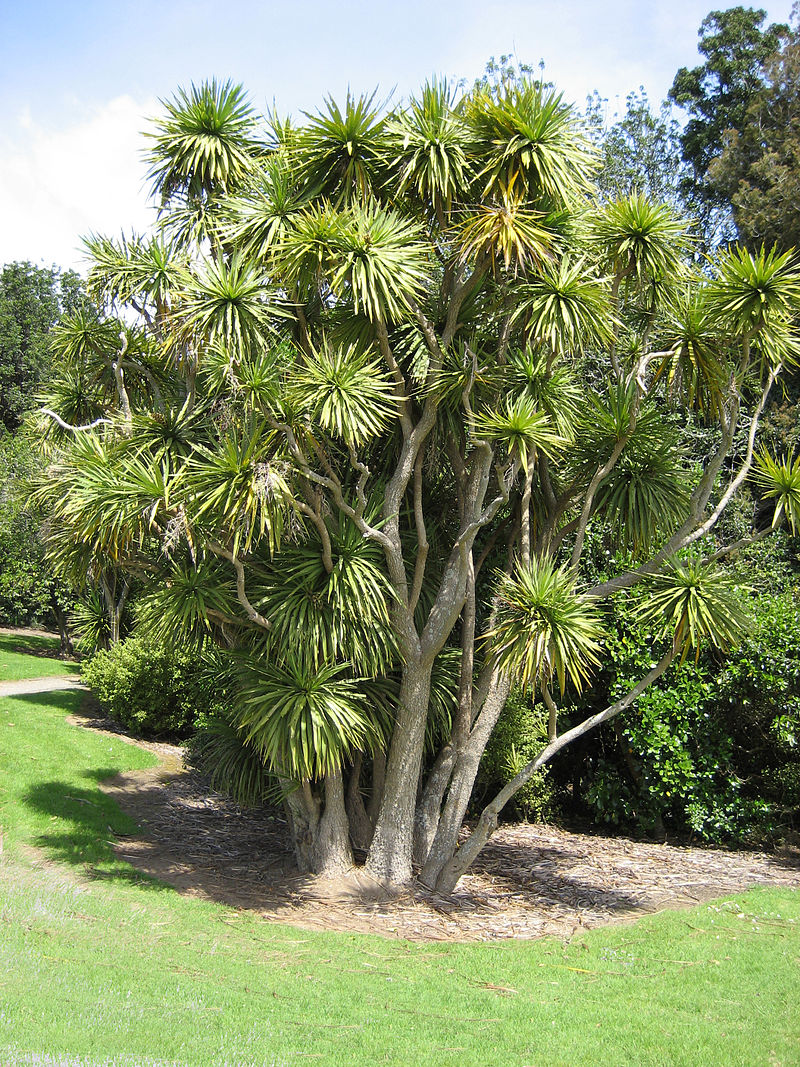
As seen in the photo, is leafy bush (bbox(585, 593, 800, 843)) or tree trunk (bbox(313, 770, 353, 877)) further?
leafy bush (bbox(585, 593, 800, 843))

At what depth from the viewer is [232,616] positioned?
26.2 ft

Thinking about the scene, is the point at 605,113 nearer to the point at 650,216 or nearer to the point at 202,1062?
the point at 650,216

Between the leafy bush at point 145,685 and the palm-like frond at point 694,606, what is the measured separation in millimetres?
9130

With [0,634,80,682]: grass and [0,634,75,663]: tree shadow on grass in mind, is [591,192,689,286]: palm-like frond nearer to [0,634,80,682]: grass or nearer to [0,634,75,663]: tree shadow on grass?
[0,634,80,682]: grass

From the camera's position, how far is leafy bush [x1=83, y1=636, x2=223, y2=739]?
15.1 metres

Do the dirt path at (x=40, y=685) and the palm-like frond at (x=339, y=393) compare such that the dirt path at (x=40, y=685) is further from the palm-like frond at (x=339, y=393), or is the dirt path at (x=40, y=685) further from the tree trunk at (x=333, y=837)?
the palm-like frond at (x=339, y=393)

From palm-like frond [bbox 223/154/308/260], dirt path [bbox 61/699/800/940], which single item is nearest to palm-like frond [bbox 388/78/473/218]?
palm-like frond [bbox 223/154/308/260]

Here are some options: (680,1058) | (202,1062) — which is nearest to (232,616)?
(202,1062)

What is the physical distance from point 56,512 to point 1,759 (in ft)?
16.3

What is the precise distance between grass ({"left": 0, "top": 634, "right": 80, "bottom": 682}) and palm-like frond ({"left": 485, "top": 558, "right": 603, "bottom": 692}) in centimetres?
1494

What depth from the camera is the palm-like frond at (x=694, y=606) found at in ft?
24.5

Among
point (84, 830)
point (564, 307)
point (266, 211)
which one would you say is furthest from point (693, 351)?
point (84, 830)

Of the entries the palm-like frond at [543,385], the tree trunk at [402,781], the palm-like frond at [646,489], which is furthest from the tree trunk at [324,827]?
the palm-like frond at [543,385]

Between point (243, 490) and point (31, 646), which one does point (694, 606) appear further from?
point (31, 646)
